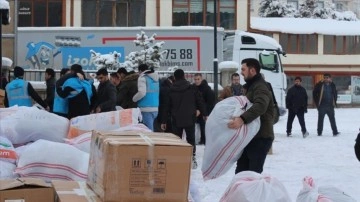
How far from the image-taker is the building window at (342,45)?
146ft

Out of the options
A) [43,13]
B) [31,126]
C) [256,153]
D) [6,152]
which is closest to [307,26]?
[43,13]

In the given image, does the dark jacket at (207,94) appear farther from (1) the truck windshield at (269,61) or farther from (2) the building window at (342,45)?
(2) the building window at (342,45)

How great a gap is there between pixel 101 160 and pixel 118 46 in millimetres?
20987

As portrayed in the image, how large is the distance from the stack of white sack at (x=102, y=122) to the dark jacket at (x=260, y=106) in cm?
103

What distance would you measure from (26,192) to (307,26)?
133ft

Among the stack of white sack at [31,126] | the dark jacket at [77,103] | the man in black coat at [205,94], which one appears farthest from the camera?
the man in black coat at [205,94]

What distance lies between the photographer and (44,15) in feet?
116

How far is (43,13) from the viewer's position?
116 ft

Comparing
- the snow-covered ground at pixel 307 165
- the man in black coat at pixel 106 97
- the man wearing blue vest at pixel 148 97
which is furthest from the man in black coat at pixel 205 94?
the man in black coat at pixel 106 97

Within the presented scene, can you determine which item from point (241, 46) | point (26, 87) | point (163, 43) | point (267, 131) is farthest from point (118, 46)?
point (267, 131)

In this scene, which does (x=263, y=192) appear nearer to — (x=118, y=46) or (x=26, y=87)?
(x=26, y=87)

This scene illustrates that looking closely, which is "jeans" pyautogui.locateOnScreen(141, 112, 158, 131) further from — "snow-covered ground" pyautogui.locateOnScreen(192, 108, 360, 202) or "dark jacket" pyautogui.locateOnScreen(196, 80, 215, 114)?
"dark jacket" pyautogui.locateOnScreen(196, 80, 215, 114)

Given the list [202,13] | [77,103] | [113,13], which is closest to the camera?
[77,103]

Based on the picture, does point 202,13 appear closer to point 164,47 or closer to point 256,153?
point 164,47
